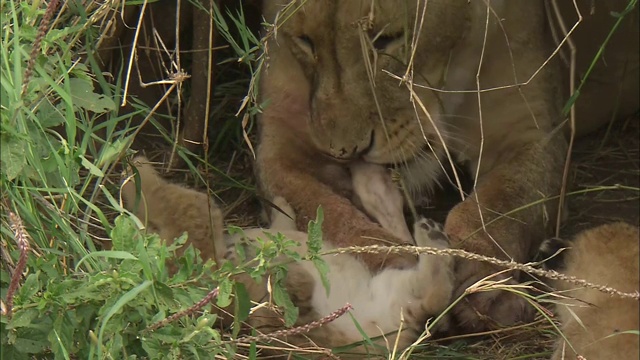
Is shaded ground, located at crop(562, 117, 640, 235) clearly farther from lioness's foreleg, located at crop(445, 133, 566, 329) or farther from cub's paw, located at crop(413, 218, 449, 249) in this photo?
cub's paw, located at crop(413, 218, 449, 249)

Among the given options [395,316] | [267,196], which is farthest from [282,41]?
[395,316]

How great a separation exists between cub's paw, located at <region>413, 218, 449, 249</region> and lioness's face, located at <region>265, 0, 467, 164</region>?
0.23m

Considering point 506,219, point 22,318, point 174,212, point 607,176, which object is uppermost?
point 22,318

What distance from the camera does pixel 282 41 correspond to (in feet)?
8.93

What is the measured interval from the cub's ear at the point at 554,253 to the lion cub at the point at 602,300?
24 millimetres

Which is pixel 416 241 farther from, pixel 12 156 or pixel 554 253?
pixel 12 156

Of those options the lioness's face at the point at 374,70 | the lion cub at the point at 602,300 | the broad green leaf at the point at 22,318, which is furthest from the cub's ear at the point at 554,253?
the broad green leaf at the point at 22,318

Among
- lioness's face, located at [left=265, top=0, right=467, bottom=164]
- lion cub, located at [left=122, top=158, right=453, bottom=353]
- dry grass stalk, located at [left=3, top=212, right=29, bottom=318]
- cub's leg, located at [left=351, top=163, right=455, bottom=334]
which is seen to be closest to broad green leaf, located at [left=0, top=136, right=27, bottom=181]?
dry grass stalk, located at [left=3, top=212, right=29, bottom=318]

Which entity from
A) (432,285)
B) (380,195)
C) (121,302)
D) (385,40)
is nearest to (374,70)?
(385,40)

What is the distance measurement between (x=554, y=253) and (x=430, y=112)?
0.49m

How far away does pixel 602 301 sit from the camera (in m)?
1.93

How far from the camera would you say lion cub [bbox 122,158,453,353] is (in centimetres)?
205

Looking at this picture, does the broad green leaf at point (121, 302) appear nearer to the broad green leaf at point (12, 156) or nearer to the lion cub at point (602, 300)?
the broad green leaf at point (12, 156)

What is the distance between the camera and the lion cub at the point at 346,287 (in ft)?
6.72
